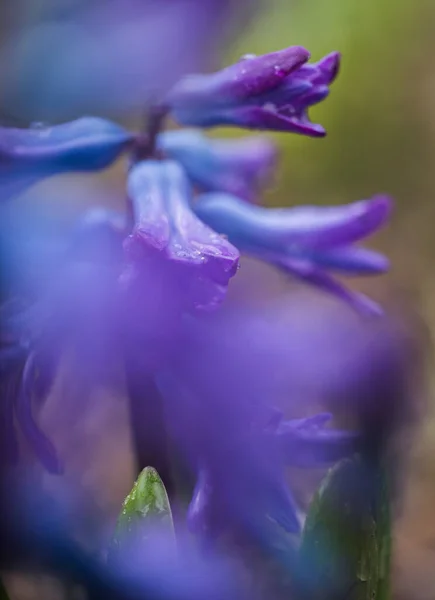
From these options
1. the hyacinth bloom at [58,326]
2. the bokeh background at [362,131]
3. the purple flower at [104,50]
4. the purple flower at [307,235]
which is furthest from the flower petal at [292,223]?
the purple flower at [104,50]

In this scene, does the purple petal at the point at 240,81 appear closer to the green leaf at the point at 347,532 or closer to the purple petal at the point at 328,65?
the purple petal at the point at 328,65

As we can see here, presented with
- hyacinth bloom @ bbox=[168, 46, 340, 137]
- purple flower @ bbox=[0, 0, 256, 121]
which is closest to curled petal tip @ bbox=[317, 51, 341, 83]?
hyacinth bloom @ bbox=[168, 46, 340, 137]

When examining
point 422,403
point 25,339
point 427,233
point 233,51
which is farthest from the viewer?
point 233,51

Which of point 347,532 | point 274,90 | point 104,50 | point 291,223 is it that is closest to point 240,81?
point 274,90

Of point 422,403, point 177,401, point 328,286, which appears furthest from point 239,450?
point 422,403

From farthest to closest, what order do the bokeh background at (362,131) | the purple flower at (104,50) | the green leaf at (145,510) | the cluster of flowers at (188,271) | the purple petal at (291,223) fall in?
1. the purple flower at (104,50)
2. the bokeh background at (362,131)
3. the purple petal at (291,223)
4. the cluster of flowers at (188,271)
5. the green leaf at (145,510)

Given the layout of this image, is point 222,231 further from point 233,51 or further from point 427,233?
point 233,51
